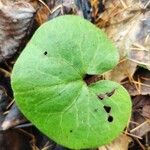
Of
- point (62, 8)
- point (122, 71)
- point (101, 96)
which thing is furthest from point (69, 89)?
point (62, 8)

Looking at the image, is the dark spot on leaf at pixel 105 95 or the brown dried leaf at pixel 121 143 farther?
the brown dried leaf at pixel 121 143

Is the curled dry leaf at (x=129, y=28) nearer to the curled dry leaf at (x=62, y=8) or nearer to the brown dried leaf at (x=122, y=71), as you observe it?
the brown dried leaf at (x=122, y=71)

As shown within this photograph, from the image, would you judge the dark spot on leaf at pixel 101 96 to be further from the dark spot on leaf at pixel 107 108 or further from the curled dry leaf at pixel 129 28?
the curled dry leaf at pixel 129 28

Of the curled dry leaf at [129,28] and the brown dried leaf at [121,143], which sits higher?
the curled dry leaf at [129,28]

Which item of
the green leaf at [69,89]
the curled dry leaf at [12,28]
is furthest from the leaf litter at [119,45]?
the green leaf at [69,89]

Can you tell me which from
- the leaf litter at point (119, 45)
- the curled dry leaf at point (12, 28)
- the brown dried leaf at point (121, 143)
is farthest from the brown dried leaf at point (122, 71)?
the curled dry leaf at point (12, 28)

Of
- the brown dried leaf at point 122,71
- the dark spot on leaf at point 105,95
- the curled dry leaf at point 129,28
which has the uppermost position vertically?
the curled dry leaf at point 129,28

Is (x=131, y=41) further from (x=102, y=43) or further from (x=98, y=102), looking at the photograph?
(x=98, y=102)
